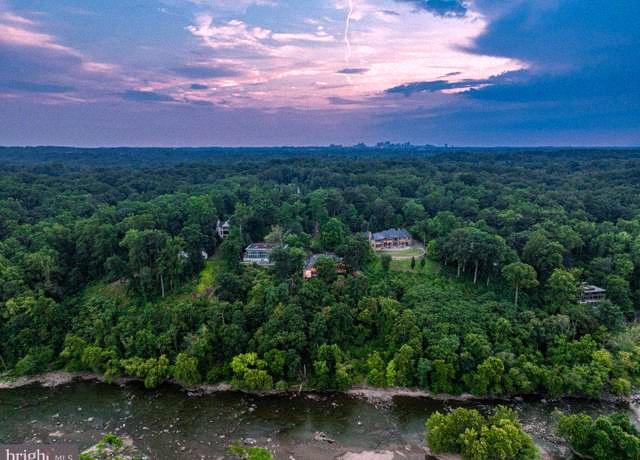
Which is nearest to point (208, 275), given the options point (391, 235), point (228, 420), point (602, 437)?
point (228, 420)

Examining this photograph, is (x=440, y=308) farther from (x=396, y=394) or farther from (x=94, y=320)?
(x=94, y=320)

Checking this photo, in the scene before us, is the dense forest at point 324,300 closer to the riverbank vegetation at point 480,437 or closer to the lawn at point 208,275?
the lawn at point 208,275

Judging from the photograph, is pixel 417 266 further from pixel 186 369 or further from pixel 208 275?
pixel 186 369

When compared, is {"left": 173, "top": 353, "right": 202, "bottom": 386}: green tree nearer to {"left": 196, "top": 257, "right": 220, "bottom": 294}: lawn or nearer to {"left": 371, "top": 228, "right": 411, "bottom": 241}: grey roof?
{"left": 196, "top": 257, "right": 220, "bottom": 294}: lawn

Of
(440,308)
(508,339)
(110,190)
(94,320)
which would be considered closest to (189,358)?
(94,320)

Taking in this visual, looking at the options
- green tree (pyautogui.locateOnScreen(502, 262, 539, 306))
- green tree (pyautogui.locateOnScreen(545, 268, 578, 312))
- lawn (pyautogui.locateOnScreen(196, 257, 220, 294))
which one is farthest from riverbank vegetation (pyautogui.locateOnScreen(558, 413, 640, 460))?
lawn (pyautogui.locateOnScreen(196, 257, 220, 294))

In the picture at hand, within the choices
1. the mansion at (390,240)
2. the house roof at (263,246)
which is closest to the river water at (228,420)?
the house roof at (263,246)
